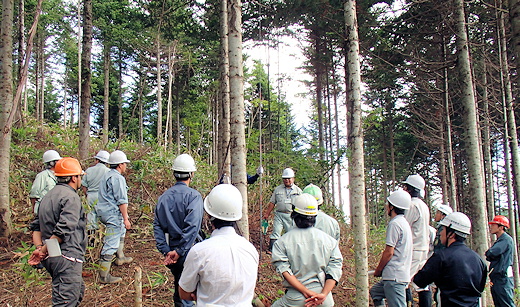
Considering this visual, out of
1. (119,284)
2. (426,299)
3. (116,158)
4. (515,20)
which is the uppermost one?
(515,20)

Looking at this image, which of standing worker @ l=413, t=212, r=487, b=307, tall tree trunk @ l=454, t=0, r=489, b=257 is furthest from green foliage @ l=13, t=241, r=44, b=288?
tall tree trunk @ l=454, t=0, r=489, b=257

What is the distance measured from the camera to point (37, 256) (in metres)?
3.25

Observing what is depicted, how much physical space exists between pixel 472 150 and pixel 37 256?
25.2 ft

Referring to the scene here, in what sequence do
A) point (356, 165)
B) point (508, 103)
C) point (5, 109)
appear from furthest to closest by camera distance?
1. point (508, 103)
2. point (5, 109)
3. point (356, 165)

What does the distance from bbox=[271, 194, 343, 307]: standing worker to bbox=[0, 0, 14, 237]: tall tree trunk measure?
5421 mm

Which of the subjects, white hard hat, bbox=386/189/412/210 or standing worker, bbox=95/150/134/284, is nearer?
white hard hat, bbox=386/189/412/210

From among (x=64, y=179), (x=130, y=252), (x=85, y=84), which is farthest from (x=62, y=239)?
(x=85, y=84)

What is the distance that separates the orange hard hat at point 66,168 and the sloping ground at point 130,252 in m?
2.07

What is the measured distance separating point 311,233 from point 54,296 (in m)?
2.75

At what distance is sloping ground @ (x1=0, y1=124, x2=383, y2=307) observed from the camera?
4.69 metres

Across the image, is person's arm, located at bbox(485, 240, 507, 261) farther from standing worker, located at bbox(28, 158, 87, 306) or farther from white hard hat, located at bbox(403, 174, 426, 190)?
standing worker, located at bbox(28, 158, 87, 306)

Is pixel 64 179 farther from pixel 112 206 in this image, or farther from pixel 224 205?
pixel 224 205

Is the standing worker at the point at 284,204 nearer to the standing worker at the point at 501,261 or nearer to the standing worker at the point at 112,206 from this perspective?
the standing worker at the point at 112,206

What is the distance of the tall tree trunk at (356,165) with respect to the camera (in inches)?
183
